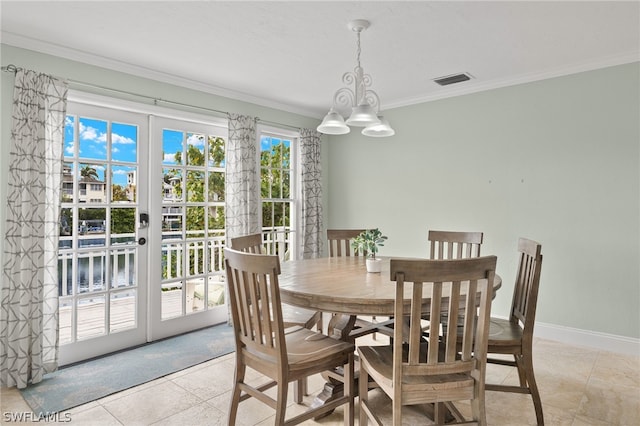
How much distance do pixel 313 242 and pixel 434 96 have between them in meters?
2.32

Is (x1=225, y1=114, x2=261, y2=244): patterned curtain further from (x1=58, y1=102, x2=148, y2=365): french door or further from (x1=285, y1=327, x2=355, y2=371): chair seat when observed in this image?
(x1=285, y1=327, x2=355, y2=371): chair seat

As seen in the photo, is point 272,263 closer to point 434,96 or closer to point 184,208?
point 184,208

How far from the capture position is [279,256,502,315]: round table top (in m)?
1.84

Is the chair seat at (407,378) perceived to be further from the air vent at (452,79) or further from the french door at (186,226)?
the air vent at (452,79)

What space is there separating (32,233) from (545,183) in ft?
14.4

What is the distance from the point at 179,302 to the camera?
3.82 m

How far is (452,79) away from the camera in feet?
12.5

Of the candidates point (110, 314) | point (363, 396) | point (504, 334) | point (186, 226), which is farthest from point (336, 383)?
point (186, 226)

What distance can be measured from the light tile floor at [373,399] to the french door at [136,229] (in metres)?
0.82

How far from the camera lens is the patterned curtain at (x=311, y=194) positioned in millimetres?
4930

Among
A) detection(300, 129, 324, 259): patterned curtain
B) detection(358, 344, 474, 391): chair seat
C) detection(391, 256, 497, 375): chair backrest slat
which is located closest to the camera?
detection(391, 256, 497, 375): chair backrest slat

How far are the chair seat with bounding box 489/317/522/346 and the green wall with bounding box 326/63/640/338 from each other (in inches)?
63.9

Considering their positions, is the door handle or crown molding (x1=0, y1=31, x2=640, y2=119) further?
the door handle

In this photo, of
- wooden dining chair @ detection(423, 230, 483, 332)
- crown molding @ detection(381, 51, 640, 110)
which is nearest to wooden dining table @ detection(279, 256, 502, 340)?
wooden dining chair @ detection(423, 230, 483, 332)
